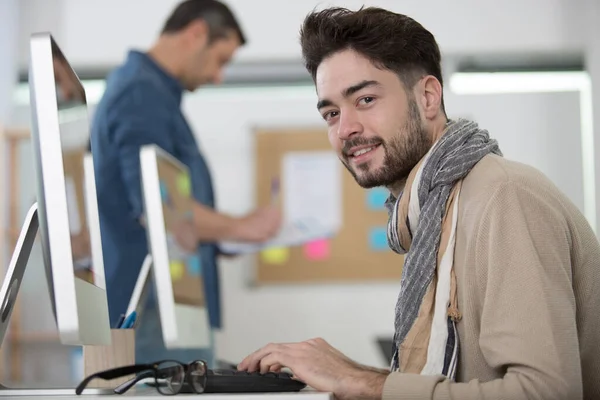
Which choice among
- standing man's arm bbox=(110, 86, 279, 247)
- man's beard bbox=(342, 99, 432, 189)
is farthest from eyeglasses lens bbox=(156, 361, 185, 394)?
standing man's arm bbox=(110, 86, 279, 247)

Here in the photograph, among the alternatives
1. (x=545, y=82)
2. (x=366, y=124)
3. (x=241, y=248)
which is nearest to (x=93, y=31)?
(x=241, y=248)

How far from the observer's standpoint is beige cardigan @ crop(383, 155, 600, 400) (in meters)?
1.02

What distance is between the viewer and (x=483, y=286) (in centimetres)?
113

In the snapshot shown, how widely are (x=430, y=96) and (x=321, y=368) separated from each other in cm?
59

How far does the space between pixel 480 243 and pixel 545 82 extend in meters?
3.46

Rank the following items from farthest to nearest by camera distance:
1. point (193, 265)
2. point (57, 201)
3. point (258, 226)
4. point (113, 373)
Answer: point (258, 226) → point (193, 265) → point (113, 373) → point (57, 201)

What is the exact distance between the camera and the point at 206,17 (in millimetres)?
2992

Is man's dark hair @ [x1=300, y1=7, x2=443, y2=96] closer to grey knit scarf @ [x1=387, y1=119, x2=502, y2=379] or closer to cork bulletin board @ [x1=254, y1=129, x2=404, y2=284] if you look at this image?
grey knit scarf @ [x1=387, y1=119, x2=502, y2=379]

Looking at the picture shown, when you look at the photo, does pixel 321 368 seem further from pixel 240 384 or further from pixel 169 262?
pixel 169 262

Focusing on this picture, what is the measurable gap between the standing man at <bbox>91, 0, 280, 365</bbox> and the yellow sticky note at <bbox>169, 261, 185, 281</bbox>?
0.43 feet

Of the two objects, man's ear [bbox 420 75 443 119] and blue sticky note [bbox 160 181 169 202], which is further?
blue sticky note [bbox 160 181 169 202]

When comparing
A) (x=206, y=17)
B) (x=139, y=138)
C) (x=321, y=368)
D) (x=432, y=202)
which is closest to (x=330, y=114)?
(x=432, y=202)

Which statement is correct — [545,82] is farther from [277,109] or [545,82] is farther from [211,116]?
[211,116]

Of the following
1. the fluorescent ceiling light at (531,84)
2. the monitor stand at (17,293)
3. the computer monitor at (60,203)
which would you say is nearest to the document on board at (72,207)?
the computer monitor at (60,203)
